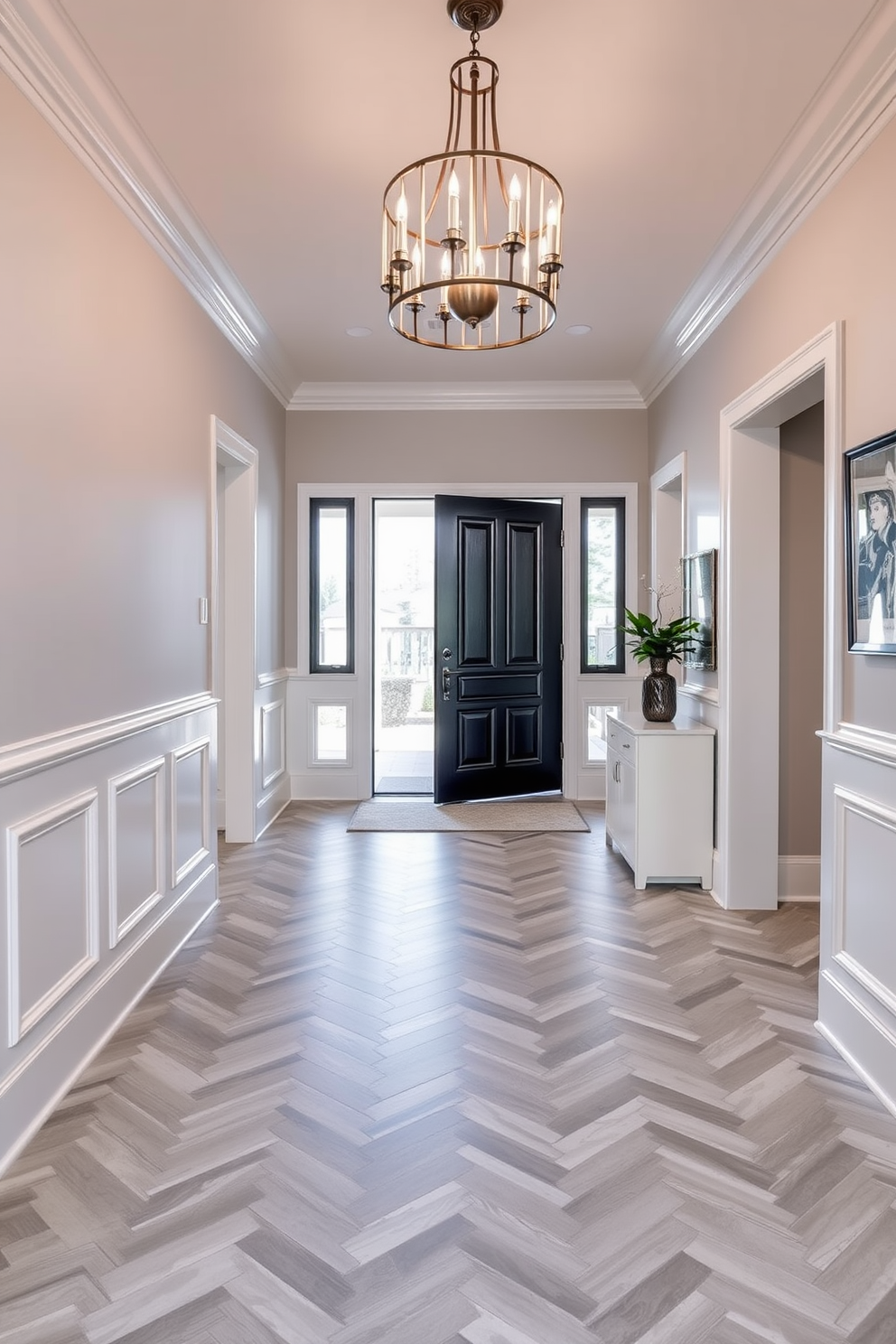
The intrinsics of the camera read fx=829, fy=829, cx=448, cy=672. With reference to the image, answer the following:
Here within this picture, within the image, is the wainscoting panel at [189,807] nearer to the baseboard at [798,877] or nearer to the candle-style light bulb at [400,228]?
the candle-style light bulb at [400,228]

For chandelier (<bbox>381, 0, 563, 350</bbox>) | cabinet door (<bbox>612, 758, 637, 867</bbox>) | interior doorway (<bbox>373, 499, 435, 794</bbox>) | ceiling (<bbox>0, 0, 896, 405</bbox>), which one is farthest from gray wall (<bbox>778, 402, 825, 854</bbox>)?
interior doorway (<bbox>373, 499, 435, 794</bbox>)

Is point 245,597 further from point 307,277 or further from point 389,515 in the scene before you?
point 389,515

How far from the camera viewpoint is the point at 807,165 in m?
2.74

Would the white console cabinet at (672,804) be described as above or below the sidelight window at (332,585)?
below

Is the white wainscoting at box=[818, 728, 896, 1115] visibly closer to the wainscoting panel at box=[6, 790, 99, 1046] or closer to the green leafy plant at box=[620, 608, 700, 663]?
the green leafy plant at box=[620, 608, 700, 663]

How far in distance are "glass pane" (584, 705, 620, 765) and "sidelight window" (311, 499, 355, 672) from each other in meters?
1.74

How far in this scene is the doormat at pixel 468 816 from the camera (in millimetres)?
5223

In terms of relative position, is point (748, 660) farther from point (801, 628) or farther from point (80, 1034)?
point (80, 1034)

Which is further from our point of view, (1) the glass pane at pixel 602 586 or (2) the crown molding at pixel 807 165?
(1) the glass pane at pixel 602 586

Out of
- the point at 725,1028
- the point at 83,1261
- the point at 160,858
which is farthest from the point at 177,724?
the point at 725,1028

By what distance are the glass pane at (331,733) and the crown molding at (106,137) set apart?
2768 millimetres

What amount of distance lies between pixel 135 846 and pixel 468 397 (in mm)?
3966

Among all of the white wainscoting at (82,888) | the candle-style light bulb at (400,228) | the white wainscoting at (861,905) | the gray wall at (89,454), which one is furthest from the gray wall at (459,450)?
Result: the candle-style light bulb at (400,228)

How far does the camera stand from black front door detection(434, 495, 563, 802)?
5766 millimetres
